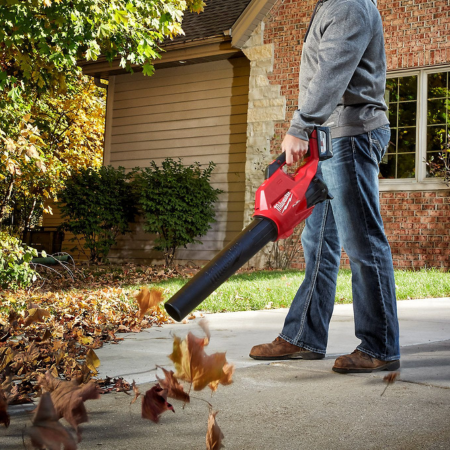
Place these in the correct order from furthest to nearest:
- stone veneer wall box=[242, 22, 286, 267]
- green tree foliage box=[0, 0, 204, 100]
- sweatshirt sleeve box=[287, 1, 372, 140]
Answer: stone veneer wall box=[242, 22, 286, 267]
green tree foliage box=[0, 0, 204, 100]
sweatshirt sleeve box=[287, 1, 372, 140]

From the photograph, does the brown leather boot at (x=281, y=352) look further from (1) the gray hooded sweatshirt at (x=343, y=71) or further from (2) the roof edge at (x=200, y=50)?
(2) the roof edge at (x=200, y=50)

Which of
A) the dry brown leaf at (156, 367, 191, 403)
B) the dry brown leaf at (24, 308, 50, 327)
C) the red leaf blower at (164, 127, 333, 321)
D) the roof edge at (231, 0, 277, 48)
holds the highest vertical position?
the roof edge at (231, 0, 277, 48)

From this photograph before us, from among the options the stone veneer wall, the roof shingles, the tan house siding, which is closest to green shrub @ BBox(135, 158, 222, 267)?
the tan house siding

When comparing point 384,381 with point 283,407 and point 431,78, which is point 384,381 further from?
point 431,78

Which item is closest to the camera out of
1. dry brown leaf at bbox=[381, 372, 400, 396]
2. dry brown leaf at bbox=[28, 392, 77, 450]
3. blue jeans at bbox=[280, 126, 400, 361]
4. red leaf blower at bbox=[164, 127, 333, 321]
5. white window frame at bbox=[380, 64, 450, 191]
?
dry brown leaf at bbox=[28, 392, 77, 450]

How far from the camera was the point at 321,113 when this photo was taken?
276 centimetres

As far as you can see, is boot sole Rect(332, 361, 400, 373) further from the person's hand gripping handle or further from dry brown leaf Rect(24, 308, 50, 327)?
dry brown leaf Rect(24, 308, 50, 327)

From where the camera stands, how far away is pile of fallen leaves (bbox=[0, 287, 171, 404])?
8.73 feet

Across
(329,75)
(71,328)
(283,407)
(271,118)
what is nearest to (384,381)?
(283,407)

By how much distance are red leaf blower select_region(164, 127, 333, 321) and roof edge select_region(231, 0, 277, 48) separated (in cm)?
879

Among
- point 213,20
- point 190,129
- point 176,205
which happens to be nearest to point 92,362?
point 176,205

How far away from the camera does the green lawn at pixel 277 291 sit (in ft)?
19.0

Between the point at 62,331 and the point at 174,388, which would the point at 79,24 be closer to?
the point at 62,331

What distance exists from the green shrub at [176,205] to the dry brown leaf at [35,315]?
23.6 ft
